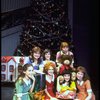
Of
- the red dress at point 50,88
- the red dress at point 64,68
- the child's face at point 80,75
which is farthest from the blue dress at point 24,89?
the child's face at point 80,75

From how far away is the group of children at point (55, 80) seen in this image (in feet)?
9.23

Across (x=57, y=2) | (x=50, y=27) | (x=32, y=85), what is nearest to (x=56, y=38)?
(x=50, y=27)

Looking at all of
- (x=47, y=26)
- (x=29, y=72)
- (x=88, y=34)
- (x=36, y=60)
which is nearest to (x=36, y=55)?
(x=36, y=60)

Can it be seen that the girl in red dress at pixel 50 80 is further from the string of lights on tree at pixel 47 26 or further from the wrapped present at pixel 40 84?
the string of lights on tree at pixel 47 26

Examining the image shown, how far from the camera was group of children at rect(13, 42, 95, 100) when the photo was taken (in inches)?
111

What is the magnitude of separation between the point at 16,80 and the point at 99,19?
38.8 inches

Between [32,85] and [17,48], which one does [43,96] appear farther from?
[17,48]

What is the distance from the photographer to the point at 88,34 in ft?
10.4

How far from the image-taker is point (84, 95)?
280cm

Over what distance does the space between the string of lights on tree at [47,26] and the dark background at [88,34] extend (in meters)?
0.09

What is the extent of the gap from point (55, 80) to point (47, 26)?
→ 0.59 meters

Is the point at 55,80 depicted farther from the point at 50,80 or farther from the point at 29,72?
the point at 29,72

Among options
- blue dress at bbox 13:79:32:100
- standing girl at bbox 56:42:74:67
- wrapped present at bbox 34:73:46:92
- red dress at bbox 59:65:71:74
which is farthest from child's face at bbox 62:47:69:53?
blue dress at bbox 13:79:32:100

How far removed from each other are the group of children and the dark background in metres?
0.29
